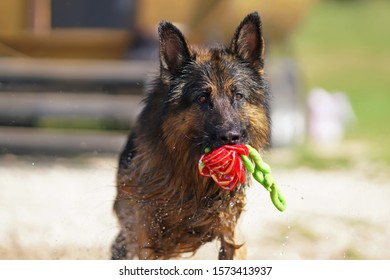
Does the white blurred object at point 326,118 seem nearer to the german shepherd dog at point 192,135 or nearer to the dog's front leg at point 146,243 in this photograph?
the german shepherd dog at point 192,135

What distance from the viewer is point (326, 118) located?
19.3 metres

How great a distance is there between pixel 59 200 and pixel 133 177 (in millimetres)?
3450

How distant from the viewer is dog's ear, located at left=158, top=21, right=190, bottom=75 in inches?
257

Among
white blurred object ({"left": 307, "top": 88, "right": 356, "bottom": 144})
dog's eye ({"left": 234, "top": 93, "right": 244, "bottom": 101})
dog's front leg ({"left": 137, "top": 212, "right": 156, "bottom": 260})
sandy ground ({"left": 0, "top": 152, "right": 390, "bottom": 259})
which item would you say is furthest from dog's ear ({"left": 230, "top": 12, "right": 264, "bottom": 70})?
white blurred object ({"left": 307, "top": 88, "right": 356, "bottom": 144})

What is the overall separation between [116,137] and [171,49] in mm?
7655

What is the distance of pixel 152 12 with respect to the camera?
1482cm

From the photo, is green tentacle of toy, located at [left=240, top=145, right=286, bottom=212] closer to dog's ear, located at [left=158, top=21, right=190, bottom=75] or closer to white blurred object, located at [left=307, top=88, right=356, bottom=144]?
dog's ear, located at [left=158, top=21, right=190, bottom=75]

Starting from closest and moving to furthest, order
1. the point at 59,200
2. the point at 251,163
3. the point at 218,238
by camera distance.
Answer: the point at 251,163, the point at 218,238, the point at 59,200

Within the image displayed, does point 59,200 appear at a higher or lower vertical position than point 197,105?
lower

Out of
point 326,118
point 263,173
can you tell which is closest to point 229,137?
point 263,173

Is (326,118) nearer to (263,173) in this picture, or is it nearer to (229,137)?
(263,173)

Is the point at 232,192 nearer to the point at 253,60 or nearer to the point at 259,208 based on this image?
the point at 253,60

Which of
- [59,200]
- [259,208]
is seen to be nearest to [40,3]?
[59,200]
